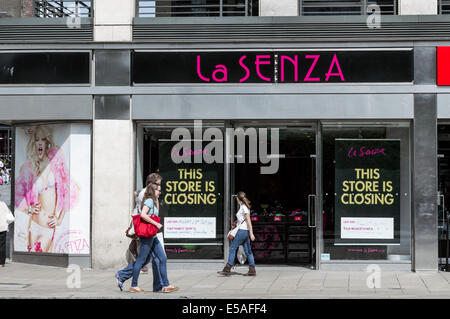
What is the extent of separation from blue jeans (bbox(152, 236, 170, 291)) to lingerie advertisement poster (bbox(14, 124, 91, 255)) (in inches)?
147

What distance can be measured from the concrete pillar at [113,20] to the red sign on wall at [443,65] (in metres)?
6.28

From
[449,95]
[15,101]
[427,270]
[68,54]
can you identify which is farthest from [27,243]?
[449,95]

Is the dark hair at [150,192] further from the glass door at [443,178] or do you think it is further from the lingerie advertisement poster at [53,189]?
the glass door at [443,178]

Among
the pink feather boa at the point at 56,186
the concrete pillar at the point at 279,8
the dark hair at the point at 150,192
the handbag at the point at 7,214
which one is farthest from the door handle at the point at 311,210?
the handbag at the point at 7,214

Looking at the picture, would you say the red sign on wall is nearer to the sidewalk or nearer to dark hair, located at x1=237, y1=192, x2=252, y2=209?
the sidewalk

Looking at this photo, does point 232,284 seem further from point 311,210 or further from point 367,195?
point 367,195

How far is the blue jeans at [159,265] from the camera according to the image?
1075 centimetres

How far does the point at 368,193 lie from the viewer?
13.8 meters

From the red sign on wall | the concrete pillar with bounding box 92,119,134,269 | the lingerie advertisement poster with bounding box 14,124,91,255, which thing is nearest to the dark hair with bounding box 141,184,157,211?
the concrete pillar with bounding box 92,119,134,269

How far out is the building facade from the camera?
13625 mm

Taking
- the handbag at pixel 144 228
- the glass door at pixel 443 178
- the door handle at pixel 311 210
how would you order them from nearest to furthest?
the handbag at pixel 144 228 → the glass door at pixel 443 178 → the door handle at pixel 311 210

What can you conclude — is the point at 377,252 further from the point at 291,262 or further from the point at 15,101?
the point at 15,101

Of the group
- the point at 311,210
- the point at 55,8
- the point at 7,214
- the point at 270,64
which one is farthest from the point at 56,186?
the point at 311,210

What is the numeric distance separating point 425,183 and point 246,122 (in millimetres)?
3818
